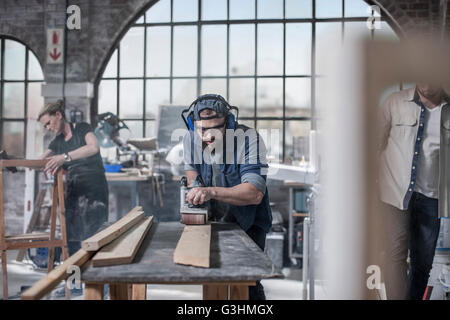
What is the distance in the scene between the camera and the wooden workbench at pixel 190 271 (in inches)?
39.7

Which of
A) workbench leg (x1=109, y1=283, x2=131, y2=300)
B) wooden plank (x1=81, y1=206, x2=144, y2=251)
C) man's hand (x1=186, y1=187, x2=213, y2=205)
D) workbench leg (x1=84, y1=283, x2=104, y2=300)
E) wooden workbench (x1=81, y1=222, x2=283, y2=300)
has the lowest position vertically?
workbench leg (x1=109, y1=283, x2=131, y2=300)

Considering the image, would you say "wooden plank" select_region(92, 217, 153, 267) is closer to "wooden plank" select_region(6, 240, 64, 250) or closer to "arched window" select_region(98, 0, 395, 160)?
"wooden plank" select_region(6, 240, 64, 250)

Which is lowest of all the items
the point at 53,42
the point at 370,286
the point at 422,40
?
the point at 370,286

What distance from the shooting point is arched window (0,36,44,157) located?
5105mm

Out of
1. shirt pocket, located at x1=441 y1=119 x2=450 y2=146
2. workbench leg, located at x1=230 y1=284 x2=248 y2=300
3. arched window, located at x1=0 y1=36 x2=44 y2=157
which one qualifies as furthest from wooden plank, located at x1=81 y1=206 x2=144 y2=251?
arched window, located at x1=0 y1=36 x2=44 y2=157

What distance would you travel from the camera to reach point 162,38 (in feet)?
16.5

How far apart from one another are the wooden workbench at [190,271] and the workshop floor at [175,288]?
1.89 m

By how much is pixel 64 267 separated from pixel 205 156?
3.78 ft

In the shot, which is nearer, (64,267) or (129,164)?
(64,267)

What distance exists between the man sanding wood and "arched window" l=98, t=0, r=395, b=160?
110 inches

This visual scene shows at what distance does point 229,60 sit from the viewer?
4.93m
